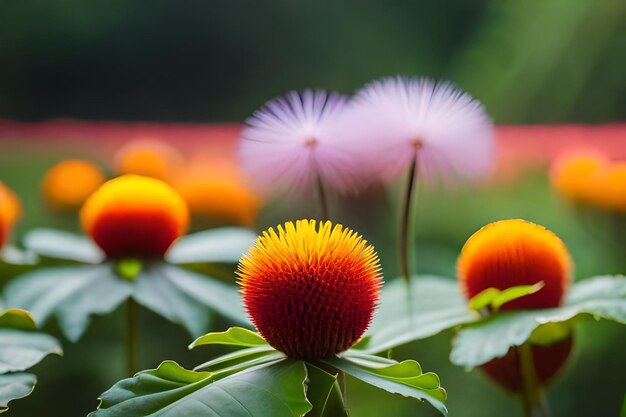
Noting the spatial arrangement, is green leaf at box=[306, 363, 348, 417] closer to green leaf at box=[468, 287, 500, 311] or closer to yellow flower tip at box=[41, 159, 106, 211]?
green leaf at box=[468, 287, 500, 311]

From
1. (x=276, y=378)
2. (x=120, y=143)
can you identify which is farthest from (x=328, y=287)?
(x=120, y=143)

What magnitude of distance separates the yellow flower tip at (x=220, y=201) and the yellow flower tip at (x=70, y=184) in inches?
4.1

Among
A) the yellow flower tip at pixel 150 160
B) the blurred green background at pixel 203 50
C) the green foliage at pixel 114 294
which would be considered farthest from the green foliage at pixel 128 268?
the blurred green background at pixel 203 50

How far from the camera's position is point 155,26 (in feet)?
3.99

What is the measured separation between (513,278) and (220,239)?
20 cm

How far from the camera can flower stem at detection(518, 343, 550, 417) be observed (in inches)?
14.8

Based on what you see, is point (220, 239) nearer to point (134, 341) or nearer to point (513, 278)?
point (134, 341)

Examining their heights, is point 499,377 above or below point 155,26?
below

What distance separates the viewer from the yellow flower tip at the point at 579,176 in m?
0.54

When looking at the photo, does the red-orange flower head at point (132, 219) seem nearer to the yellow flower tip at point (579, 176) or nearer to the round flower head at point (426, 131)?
the round flower head at point (426, 131)

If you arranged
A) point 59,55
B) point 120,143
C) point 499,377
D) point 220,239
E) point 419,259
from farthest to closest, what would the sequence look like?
point 59,55, point 120,143, point 419,259, point 220,239, point 499,377

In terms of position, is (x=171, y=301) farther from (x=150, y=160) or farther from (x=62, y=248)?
(x=150, y=160)

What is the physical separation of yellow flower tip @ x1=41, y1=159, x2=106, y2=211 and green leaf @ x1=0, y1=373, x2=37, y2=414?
40 centimetres

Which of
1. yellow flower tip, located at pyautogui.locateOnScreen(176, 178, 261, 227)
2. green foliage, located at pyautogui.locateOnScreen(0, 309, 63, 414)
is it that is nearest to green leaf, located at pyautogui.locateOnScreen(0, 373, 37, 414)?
green foliage, located at pyautogui.locateOnScreen(0, 309, 63, 414)
